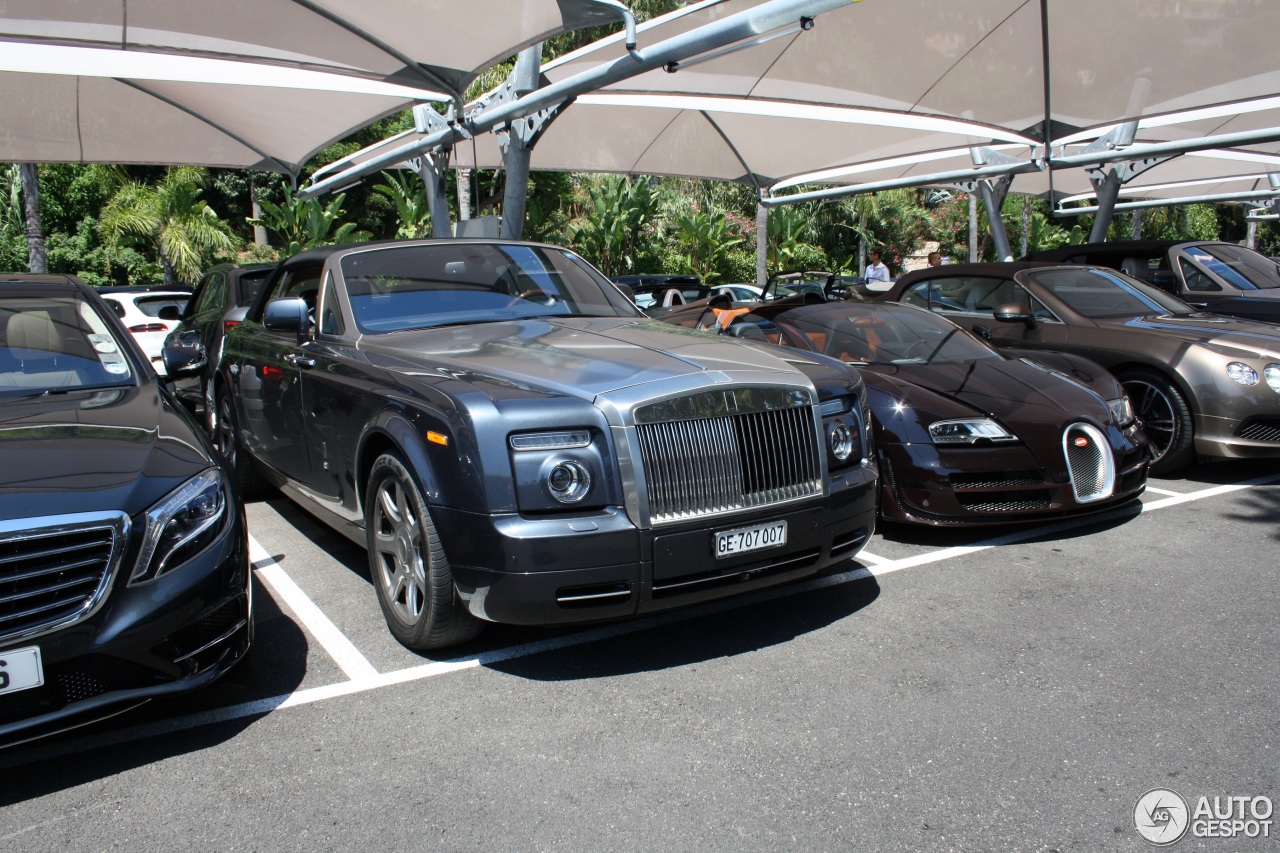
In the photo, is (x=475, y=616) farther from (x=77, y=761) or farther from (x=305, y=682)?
(x=77, y=761)

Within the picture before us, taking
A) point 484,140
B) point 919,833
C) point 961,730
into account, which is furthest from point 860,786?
point 484,140

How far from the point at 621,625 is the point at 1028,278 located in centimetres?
565

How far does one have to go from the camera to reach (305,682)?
365 centimetres

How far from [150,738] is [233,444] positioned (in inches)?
134

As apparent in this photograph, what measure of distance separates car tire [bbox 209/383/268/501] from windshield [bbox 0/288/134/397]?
1.75 meters

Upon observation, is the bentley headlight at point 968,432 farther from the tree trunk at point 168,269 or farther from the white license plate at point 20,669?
the tree trunk at point 168,269

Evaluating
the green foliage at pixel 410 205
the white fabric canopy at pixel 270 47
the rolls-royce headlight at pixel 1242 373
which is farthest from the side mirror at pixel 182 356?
the green foliage at pixel 410 205

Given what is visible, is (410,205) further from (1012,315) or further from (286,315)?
(286,315)

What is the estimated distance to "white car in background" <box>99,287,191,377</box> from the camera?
11.0m

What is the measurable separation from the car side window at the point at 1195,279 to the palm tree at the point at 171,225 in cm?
2314

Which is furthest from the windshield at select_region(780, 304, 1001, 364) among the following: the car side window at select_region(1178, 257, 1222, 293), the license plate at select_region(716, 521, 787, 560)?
the car side window at select_region(1178, 257, 1222, 293)

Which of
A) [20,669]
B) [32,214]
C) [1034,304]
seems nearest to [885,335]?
[1034,304]

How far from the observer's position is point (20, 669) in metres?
2.71

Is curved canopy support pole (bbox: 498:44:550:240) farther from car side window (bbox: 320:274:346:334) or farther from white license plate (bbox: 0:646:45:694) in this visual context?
white license plate (bbox: 0:646:45:694)
